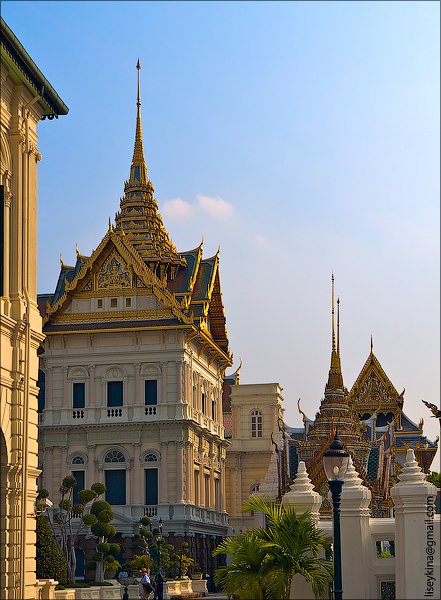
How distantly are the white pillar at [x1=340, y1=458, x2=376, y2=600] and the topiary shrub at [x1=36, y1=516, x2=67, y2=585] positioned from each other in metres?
10.5

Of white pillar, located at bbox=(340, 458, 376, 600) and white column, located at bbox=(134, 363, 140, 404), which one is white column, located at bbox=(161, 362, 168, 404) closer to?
white column, located at bbox=(134, 363, 140, 404)

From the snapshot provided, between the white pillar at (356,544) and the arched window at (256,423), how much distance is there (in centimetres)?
4560

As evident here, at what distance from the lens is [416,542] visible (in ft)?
62.4

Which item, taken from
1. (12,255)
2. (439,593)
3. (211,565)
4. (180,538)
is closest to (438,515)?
(439,593)

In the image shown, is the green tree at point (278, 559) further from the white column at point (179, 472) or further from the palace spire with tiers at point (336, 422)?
the white column at point (179, 472)

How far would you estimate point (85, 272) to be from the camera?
55500 mm

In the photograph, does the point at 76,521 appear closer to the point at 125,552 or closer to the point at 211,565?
the point at 125,552

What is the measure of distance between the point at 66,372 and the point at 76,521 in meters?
6.55

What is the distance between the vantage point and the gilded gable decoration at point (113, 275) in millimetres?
55625

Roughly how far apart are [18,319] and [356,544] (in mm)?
7007

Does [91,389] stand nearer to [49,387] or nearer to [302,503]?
[49,387]

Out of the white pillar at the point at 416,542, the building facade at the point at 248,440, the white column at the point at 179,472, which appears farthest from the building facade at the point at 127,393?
the white pillar at the point at 416,542

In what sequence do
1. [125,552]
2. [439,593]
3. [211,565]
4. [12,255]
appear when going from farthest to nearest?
1. [211,565]
2. [125,552]
3. [12,255]
4. [439,593]

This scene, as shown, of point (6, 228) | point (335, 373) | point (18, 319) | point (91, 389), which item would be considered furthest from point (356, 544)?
point (91, 389)
